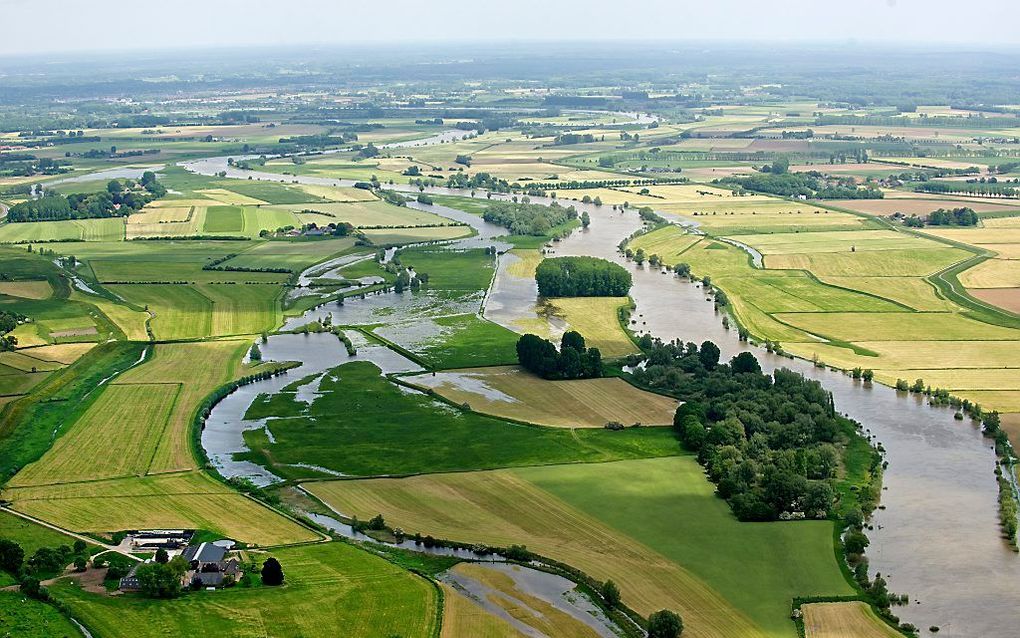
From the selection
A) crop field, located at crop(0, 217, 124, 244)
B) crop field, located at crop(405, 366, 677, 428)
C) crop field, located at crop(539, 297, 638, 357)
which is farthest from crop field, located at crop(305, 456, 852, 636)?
crop field, located at crop(0, 217, 124, 244)

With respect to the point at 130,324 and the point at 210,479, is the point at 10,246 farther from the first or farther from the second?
the point at 210,479

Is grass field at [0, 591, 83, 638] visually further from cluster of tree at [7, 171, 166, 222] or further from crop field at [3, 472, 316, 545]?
cluster of tree at [7, 171, 166, 222]

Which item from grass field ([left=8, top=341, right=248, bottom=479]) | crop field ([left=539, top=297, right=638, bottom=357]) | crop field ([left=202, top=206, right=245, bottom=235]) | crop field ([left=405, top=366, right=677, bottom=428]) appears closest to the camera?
grass field ([left=8, top=341, right=248, bottom=479])

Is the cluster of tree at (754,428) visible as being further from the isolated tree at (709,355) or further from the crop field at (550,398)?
the crop field at (550,398)

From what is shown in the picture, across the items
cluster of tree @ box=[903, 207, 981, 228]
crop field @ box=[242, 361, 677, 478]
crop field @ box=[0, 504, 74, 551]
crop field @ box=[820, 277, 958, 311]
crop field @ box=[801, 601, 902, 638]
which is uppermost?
cluster of tree @ box=[903, 207, 981, 228]

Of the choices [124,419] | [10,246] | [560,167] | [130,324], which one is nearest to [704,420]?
[124,419]
